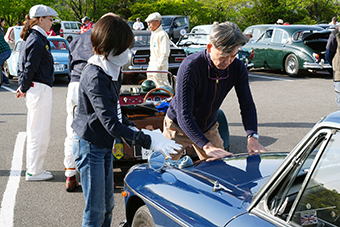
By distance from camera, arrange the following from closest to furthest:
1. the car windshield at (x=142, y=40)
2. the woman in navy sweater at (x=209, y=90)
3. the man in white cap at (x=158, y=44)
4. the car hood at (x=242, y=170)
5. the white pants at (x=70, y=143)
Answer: the car hood at (x=242, y=170) → the woman in navy sweater at (x=209, y=90) → the white pants at (x=70, y=143) → the man in white cap at (x=158, y=44) → the car windshield at (x=142, y=40)

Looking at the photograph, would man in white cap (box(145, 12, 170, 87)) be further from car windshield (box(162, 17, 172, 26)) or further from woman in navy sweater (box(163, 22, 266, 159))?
Answer: car windshield (box(162, 17, 172, 26))

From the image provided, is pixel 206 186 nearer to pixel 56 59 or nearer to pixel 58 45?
pixel 56 59

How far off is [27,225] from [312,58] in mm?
11448

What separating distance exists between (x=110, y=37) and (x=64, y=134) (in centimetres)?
493

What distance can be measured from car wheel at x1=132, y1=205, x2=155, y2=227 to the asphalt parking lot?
126 centimetres

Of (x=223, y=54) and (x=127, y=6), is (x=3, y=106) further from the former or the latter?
(x=127, y=6)

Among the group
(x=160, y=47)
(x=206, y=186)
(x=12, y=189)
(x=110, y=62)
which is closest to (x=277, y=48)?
(x=160, y=47)

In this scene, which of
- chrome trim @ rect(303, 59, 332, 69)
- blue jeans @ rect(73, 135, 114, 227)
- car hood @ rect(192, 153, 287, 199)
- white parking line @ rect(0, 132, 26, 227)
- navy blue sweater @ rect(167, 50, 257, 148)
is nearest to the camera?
car hood @ rect(192, 153, 287, 199)

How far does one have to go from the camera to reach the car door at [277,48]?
1459cm

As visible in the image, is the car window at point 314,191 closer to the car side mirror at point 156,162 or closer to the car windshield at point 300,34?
the car side mirror at point 156,162

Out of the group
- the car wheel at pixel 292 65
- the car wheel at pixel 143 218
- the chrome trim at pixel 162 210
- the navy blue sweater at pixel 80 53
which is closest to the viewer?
the chrome trim at pixel 162 210

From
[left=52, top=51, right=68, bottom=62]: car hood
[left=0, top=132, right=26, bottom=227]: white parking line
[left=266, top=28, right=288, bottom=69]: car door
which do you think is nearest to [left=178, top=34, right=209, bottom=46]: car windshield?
[left=266, top=28, right=288, bottom=69]: car door

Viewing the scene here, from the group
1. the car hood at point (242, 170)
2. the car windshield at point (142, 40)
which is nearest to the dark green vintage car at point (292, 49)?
the car windshield at point (142, 40)

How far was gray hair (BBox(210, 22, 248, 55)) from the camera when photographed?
305 centimetres
